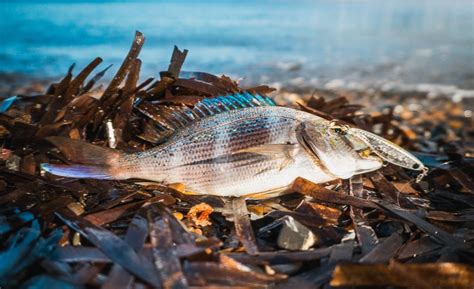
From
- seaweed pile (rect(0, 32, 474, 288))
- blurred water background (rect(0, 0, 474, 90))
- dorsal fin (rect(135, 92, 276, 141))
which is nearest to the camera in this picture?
seaweed pile (rect(0, 32, 474, 288))

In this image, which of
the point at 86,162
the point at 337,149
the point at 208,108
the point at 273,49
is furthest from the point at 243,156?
the point at 273,49

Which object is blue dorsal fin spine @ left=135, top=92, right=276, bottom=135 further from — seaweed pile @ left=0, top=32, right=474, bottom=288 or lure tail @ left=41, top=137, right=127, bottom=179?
lure tail @ left=41, top=137, right=127, bottom=179

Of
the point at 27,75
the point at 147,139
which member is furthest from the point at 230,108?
the point at 27,75

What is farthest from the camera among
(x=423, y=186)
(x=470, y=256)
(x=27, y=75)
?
(x=27, y=75)

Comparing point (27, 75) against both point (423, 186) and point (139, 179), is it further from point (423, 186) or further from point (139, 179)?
point (423, 186)

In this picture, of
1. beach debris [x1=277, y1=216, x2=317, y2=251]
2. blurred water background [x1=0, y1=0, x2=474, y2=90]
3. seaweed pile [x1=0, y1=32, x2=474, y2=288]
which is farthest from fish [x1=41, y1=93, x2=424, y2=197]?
blurred water background [x1=0, y1=0, x2=474, y2=90]

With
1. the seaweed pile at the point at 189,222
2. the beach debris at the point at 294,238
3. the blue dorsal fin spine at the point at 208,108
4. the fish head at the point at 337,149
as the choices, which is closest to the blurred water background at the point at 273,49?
the seaweed pile at the point at 189,222

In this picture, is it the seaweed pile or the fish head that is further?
the fish head
